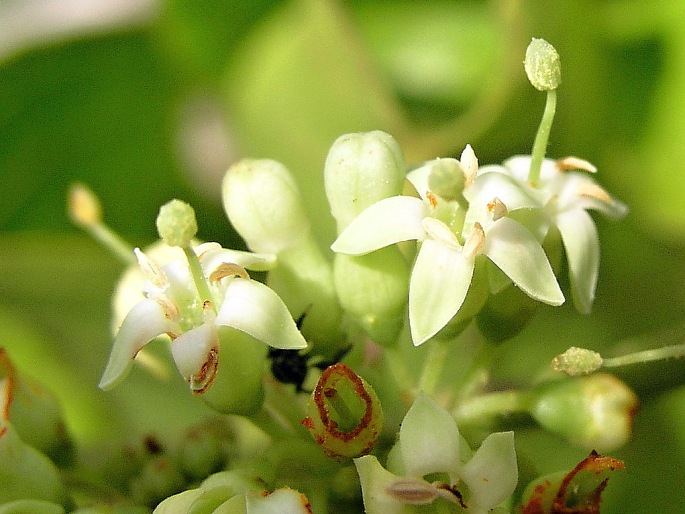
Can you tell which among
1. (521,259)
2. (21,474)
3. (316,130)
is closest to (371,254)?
(521,259)

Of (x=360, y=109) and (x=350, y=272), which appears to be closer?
(x=350, y=272)

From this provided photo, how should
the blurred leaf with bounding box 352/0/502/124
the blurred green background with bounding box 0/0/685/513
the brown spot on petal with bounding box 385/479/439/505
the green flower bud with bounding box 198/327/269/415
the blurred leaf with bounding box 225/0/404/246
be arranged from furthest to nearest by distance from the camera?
the blurred leaf with bounding box 352/0/502/124, the blurred leaf with bounding box 225/0/404/246, the blurred green background with bounding box 0/0/685/513, the green flower bud with bounding box 198/327/269/415, the brown spot on petal with bounding box 385/479/439/505

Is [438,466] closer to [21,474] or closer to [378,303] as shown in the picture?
[378,303]

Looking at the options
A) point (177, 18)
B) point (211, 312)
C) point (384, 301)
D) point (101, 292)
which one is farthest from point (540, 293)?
point (177, 18)

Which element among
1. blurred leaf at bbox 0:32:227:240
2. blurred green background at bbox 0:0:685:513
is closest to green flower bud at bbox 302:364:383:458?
blurred green background at bbox 0:0:685:513

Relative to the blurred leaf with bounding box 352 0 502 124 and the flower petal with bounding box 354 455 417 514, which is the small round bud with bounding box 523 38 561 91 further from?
the blurred leaf with bounding box 352 0 502 124

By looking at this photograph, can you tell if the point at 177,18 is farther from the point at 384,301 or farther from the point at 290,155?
the point at 384,301
